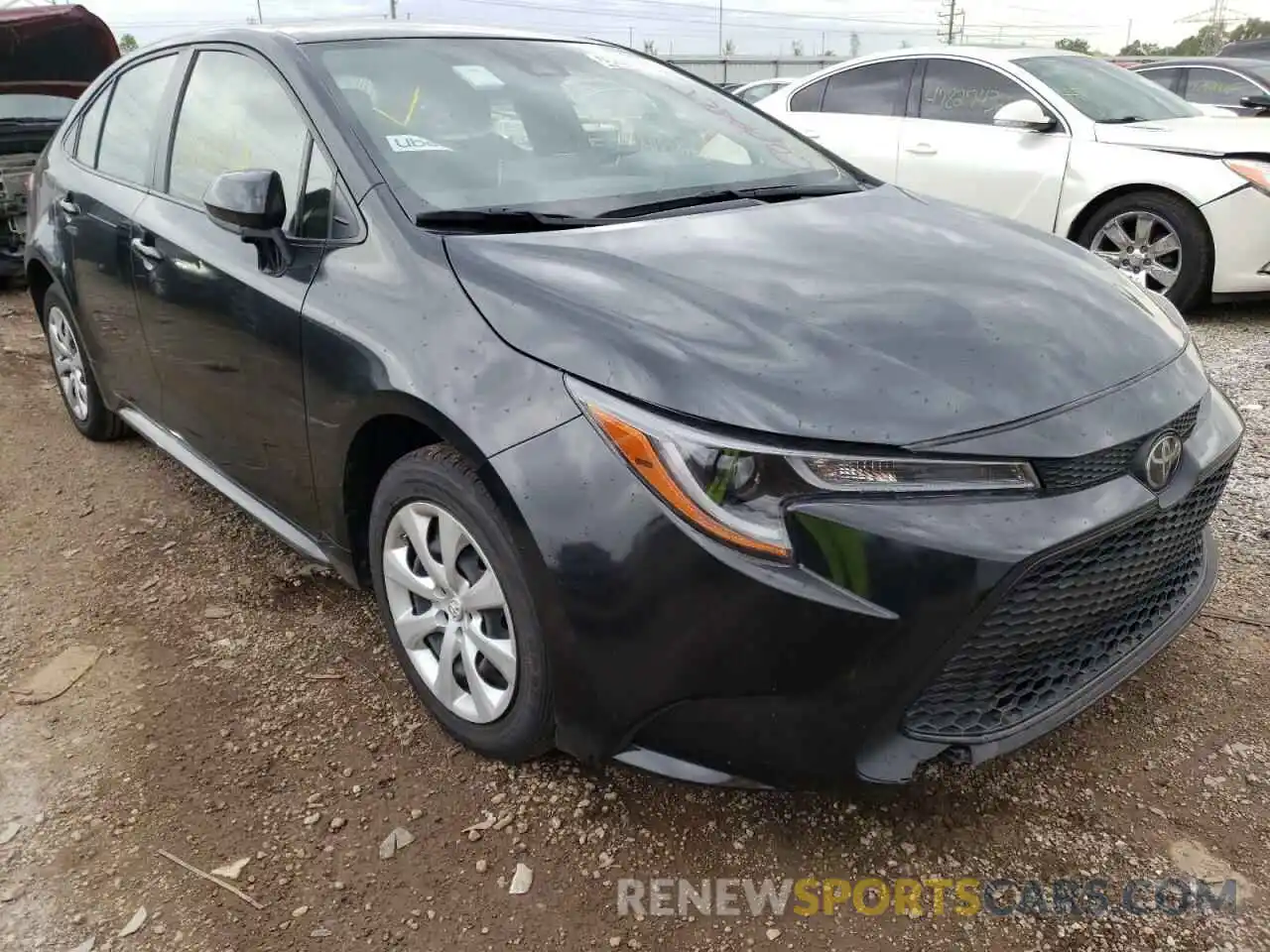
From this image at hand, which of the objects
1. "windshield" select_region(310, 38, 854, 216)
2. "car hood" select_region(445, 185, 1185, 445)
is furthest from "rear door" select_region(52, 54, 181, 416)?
"car hood" select_region(445, 185, 1185, 445)

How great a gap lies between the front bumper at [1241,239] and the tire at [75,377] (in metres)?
5.36

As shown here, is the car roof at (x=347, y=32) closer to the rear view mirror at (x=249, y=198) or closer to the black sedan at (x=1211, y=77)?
the rear view mirror at (x=249, y=198)

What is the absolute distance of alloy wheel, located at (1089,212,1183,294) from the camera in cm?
537

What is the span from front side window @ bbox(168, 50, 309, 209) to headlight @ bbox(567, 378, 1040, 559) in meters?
1.35

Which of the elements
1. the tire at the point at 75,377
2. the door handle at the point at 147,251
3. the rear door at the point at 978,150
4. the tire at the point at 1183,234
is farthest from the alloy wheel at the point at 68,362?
the tire at the point at 1183,234

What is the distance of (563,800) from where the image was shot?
215 centimetres

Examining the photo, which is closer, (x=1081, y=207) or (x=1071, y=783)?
(x=1071, y=783)

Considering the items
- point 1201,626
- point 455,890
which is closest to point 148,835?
point 455,890

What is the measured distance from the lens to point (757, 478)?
1645 mm

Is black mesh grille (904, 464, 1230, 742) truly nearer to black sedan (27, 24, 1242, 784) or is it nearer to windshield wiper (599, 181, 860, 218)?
black sedan (27, 24, 1242, 784)

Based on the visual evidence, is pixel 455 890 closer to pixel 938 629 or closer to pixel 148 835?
pixel 148 835

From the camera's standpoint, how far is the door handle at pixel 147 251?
296cm

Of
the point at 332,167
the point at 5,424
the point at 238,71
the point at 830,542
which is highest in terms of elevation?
the point at 238,71

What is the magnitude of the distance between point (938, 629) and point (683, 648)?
1.38 feet
